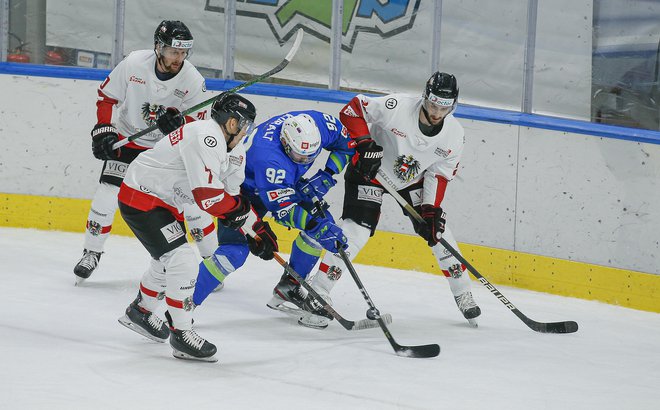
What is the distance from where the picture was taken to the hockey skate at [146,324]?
358 centimetres

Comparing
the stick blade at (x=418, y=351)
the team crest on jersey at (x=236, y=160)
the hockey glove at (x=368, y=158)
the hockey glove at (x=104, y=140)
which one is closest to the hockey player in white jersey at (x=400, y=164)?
the hockey glove at (x=368, y=158)

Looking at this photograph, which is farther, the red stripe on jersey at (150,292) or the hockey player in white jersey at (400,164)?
the hockey player in white jersey at (400,164)

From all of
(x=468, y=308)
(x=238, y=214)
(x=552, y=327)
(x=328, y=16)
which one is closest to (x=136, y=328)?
(x=238, y=214)

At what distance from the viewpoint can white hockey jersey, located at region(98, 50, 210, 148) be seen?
4.57m

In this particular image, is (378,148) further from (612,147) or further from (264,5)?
(264,5)

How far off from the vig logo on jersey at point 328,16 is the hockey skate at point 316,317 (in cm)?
228

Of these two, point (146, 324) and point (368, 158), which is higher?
point (368, 158)

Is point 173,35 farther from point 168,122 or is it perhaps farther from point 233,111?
point 233,111

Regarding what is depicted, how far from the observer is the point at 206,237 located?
14.3ft

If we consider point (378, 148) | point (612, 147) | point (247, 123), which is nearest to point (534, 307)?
point (612, 147)

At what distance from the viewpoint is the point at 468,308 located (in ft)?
14.2

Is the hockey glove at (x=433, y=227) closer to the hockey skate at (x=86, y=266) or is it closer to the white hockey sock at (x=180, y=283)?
the white hockey sock at (x=180, y=283)

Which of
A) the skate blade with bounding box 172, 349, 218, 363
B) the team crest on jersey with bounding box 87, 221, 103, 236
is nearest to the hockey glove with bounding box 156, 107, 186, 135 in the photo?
the team crest on jersey with bounding box 87, 221, 103, 236

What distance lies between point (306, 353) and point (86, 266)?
1454 mm
